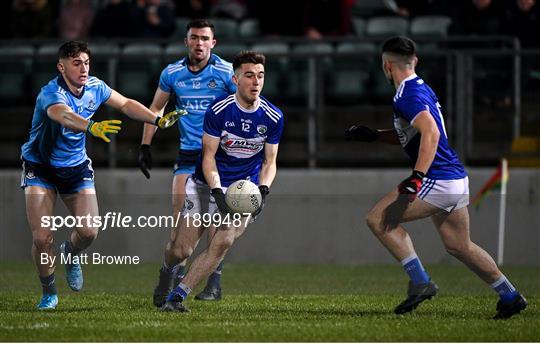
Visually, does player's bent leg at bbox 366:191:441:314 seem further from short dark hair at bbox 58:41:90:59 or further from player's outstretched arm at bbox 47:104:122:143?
short dark hair at bbox 58:41:90:59

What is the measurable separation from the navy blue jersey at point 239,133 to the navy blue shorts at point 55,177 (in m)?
1.21

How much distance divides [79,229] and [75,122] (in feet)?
3.59

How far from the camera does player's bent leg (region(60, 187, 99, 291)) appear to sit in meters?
11.2

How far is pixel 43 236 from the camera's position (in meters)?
11.0

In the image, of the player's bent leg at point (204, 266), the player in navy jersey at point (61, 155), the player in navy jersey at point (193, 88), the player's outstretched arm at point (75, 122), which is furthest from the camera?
the player in navy jersey at point (193, 88)

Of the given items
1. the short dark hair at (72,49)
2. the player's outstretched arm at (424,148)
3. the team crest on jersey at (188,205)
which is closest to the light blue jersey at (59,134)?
the short dark hair at (72,49)

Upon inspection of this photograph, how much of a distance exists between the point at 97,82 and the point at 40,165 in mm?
850

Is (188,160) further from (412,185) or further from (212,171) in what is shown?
(412,185)

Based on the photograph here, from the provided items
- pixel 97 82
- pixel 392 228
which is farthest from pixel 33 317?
pixel 392 228

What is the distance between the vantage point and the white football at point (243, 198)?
1049 cm

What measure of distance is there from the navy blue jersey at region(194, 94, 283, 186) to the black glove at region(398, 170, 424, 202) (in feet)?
4.78

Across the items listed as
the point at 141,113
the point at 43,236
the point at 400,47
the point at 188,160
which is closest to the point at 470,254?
the point at 400,47

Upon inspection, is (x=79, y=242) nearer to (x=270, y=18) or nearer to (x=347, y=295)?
(x=347, y=295)

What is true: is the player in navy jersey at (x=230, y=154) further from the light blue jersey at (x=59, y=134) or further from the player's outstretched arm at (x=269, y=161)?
the light blue jersey at (x=59, y=134)
